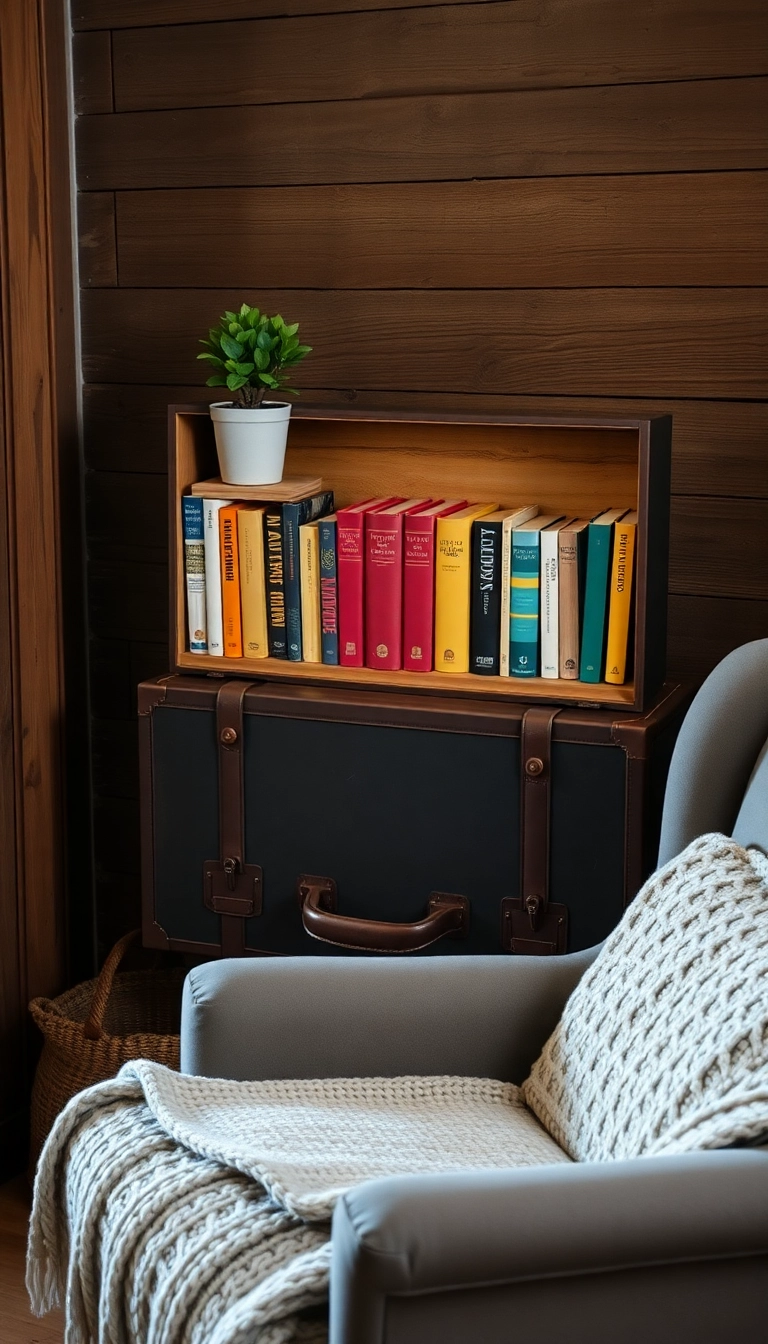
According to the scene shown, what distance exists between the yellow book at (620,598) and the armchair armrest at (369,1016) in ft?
1.58

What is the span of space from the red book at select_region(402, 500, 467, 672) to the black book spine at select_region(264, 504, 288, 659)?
0.62 ft

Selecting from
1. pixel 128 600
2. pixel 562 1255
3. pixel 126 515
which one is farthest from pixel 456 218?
pixel 562 1255

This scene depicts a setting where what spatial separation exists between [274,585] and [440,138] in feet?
2.40

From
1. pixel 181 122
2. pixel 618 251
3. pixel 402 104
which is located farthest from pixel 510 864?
pixel 181 122

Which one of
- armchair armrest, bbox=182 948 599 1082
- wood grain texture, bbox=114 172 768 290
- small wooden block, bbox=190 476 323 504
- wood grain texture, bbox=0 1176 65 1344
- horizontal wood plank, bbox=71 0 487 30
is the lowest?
wood grain texture, bbox=0 1176 65 1344

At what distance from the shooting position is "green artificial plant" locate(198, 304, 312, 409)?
6.63 feet

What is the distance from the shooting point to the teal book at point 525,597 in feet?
6.49

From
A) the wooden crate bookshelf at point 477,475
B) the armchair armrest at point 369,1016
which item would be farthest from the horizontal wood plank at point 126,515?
the armchair armrest at point 369,1016

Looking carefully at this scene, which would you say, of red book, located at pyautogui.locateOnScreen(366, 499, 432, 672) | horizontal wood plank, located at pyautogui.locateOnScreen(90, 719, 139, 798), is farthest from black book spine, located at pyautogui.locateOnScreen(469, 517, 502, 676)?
horizontal wood plank, located at pyautogui.locateOnScreen(90, 719, 139, 798)

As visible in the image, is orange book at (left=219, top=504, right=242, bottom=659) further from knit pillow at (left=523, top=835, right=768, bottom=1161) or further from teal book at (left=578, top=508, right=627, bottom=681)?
knit pillow at (left=523, top=835, right=768, bottom=1161)

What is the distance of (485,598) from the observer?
2023 mm

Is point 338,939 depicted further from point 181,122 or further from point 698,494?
point 181,122

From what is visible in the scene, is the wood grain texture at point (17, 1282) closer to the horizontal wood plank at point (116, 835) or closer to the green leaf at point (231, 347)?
the horizontal wood plank at point (116, 835)

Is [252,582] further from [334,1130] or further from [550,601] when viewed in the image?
[334,1130]
